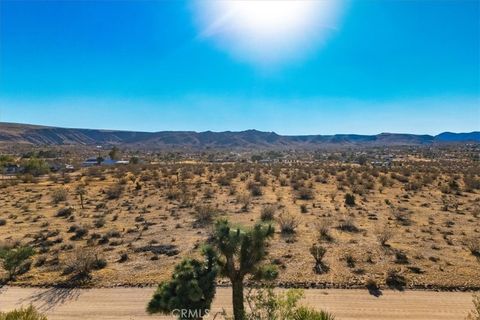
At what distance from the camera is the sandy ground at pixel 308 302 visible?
539 inches

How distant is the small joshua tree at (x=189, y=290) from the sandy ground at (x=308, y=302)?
311 centimetres

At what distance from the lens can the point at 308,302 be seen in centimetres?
1460

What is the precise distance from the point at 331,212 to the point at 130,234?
53.0 feet

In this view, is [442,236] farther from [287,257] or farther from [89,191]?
[89,191]

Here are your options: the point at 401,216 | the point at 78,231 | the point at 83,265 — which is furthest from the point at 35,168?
the point at 401,216

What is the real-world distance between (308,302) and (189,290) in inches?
230

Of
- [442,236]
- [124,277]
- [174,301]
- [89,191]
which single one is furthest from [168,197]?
[174,301]

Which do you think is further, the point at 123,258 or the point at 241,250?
the point at 123,258

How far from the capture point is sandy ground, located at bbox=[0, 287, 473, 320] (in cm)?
1369

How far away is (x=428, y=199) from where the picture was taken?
119 ft

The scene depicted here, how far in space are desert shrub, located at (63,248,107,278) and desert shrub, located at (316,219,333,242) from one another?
12.9m

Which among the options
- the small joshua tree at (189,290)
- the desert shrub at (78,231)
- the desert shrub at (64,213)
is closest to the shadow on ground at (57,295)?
the small joshua tree at (189,290)

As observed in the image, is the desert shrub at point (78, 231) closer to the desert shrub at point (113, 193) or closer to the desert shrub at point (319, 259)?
the desert shrub at point (113, 193)

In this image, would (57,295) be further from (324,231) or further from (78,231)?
(324,231)
